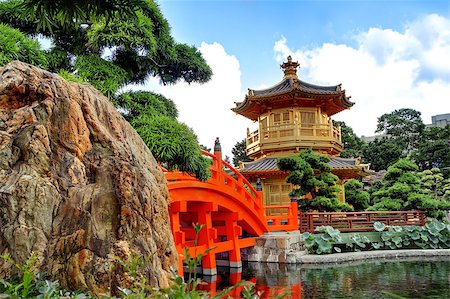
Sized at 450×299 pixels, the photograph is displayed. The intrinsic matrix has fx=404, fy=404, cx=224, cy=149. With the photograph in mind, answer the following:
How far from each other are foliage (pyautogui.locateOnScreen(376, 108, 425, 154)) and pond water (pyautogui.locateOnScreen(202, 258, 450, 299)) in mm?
23477

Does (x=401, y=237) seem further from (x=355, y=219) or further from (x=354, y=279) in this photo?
(x=354, y=279)

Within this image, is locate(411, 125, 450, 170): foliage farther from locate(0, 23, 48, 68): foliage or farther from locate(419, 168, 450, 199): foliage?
locate(0, 23, 48, 68): foliage

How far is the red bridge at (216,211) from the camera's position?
A: 27.8 feet

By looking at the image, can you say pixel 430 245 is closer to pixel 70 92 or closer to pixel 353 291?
pixel 353 291

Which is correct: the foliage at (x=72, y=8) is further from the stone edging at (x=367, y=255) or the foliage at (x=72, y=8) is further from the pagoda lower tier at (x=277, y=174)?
the pagoda lower tier at (x=277, y=174)

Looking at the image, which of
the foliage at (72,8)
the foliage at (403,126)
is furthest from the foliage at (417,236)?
the foliage at (403,126)

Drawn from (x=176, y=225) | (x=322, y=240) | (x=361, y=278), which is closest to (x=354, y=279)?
(x=361, y=278)

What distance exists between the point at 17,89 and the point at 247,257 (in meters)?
9.67

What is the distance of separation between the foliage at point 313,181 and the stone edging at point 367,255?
178 centimetres

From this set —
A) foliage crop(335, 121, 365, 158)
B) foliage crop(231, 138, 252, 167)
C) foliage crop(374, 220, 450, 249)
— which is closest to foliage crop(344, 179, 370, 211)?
foliage crop(374, 220, 450, 249)

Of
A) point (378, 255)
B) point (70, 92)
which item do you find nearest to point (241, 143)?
point (378, 255)

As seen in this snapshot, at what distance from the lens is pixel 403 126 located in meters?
34.6

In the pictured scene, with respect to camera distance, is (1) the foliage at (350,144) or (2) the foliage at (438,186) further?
(1) the foliage at (350,144)

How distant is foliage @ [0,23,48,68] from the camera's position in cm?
550
